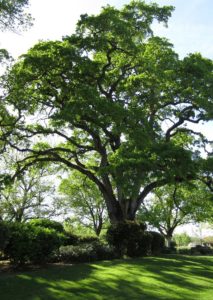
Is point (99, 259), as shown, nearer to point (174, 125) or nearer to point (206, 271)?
point (206, 271)

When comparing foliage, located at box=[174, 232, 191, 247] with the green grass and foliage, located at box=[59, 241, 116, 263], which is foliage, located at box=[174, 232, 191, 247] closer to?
foliage, located at box=[59, 241, 116, 263]

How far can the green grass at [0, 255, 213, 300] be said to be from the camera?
437 inches

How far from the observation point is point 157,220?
47.6m

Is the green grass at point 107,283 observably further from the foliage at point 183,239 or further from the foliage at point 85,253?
the foliage at point 183,239

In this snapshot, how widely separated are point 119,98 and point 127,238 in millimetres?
8931

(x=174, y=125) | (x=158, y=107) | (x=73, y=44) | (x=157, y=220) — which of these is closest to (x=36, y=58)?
(x=73, y=44)

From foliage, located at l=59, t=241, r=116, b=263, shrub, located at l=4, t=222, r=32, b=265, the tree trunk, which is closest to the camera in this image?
shrub, located at l=4, t=222, r=32, b=265

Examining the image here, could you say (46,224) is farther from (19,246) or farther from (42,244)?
(19,246)

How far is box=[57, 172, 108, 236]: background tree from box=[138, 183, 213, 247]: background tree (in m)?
5.80

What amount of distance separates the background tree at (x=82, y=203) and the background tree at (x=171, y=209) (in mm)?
5799

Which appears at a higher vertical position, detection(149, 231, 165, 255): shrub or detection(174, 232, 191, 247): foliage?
detection(174, 232, 191, 247): foliage

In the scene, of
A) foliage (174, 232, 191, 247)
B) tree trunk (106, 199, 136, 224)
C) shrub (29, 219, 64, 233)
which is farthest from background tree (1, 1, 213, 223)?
foliage (174, 232, 191, 247)

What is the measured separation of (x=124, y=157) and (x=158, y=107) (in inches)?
319

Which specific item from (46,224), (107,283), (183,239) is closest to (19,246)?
(107,283)
